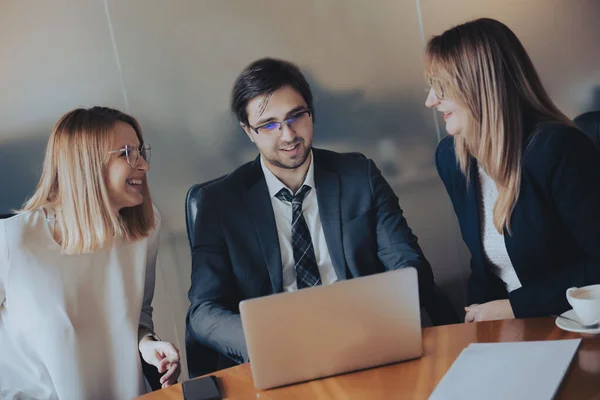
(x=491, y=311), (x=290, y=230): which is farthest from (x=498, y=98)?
(x=290, y=230)

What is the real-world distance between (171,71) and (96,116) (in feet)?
2.11

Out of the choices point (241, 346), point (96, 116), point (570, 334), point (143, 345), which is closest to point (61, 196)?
point (96, 116)

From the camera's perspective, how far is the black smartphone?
1.48 m

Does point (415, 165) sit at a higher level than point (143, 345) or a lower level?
higher

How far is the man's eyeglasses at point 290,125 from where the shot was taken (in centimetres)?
253

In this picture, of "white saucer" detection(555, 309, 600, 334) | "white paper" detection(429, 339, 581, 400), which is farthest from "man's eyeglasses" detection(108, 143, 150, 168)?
"white saucer" detection(555, 309, 600, 334)

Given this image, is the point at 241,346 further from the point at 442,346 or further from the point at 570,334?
the point at 570,334

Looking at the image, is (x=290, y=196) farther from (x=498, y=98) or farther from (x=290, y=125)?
(x=498, y=98)

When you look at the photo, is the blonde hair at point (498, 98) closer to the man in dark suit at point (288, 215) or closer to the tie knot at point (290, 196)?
the man in dark suit at point (288, 215)

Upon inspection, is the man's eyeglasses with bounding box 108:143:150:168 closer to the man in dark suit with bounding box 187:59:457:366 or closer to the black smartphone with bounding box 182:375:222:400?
the man in dark suit with bounding box 187:59:457:366

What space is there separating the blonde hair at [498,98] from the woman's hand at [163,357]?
3.61 feet

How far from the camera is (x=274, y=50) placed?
2.88 m

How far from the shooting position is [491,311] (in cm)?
208

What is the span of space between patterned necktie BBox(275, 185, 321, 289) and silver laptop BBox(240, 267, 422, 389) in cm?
98
